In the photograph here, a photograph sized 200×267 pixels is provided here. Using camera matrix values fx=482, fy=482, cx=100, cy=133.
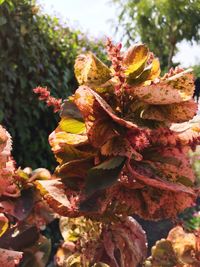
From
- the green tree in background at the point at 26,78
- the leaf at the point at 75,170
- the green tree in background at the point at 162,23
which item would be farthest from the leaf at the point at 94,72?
the green tree in background at the point at 162,23

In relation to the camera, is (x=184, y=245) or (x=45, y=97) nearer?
(x=45, y=97)

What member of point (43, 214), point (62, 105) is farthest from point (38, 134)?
point (62, 105)

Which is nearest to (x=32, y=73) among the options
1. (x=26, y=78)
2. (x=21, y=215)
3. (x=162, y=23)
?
(x=26, y=78)

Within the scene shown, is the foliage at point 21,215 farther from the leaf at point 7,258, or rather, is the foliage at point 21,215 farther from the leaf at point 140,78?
the leaf at point 140,78

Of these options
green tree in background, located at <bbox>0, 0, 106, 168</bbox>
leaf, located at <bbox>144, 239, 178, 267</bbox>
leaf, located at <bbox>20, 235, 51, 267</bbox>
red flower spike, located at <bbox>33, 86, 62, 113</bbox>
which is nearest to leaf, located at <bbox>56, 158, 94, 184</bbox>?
red flower spike, located at <bbox>33, 86, 62, 113</bbox>

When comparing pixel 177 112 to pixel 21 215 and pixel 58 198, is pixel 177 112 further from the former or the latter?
pixel 21 215
